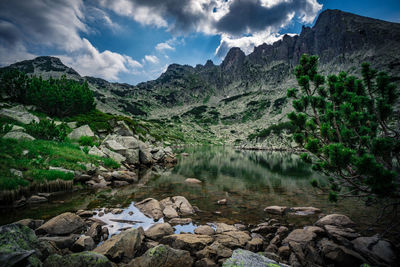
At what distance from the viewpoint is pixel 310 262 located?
20.8ft

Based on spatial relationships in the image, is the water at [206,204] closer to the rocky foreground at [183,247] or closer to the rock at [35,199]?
the rock at [35,199]

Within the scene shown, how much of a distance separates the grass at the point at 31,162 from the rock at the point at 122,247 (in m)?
9.83

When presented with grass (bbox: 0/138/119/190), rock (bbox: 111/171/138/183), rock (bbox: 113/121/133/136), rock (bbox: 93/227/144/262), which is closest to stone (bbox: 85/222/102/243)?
rock (bbox: 93/227/144/262)

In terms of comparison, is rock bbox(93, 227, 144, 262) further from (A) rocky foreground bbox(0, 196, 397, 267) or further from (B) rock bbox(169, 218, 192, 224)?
(B) rock bbox(169, 218, 192, 224)

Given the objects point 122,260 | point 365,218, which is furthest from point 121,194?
point 365,218

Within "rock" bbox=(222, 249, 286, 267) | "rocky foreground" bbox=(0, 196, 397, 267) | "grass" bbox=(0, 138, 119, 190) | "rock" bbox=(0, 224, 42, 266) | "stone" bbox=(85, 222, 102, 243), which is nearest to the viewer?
"rock" bbox=(0, 224, 42, 266)

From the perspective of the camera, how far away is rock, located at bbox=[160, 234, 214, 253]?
6.98m

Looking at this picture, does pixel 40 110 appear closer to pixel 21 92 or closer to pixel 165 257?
pixel 21 92

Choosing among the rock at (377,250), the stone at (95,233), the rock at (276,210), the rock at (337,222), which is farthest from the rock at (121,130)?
the rock at (377,250)

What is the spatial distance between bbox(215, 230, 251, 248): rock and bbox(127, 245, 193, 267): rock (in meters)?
2.34

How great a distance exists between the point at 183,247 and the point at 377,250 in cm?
737

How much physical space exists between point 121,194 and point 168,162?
2491 centimetres

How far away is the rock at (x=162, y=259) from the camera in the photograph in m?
5.33

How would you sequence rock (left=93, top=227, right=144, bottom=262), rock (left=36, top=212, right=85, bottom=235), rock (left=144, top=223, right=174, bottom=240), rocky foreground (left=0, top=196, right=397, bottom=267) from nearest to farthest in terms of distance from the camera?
rocky foreground (left=0, top=196, right=397, bottom=267)
rock (left=93, top=227, right=144, bottom=262)
rock (left=36, top=212, right=85, bottom=235)
rock (left=144, top=223, right=174, bottom=240)
